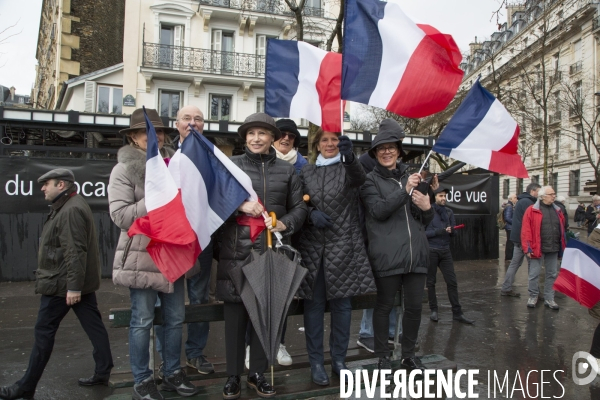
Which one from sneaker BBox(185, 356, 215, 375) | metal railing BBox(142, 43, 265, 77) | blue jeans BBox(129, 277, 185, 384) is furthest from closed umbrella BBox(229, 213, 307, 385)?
metal railing BBox(142, 43, 265, 77)

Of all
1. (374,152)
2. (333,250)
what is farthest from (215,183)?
(374,152)

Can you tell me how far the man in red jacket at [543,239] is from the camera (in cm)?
739

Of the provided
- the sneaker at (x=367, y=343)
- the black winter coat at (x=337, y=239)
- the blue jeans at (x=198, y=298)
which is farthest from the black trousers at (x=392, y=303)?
the blue jeans at (x=198, y=298)

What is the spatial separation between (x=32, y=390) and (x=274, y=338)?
215 cm

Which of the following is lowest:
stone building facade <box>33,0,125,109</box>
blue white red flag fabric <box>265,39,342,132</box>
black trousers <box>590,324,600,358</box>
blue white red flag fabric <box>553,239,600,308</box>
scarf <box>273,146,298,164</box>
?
black trousers <box>590,324,600,358</box>

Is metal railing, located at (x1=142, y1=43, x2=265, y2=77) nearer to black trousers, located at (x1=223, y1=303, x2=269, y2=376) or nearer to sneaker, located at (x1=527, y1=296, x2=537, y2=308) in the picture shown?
sneaker, located at (x1=527, y1=296, x2=537, y2=308)

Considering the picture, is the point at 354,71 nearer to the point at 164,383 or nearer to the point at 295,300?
the point at 295,300

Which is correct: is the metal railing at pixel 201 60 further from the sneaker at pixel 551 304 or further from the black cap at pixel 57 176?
the black cap at pixel 57 176

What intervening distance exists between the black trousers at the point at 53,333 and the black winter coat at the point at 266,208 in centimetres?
151

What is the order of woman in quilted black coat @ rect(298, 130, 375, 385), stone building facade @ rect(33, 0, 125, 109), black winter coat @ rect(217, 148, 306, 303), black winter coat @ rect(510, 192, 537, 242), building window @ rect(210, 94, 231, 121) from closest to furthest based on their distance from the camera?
black winter coat @ rect(217, 148, 306, 303), woman in quilted black coat @ rect(298, 130, 375, 385), black winter coat @ rect(510, 192, 537, 242), building window @ rect(210, 94, 231, 121), stone building facade @ rect(33, 0, 125, 109)

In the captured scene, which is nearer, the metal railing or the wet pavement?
the wet pavement

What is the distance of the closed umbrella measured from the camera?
11.0 feet

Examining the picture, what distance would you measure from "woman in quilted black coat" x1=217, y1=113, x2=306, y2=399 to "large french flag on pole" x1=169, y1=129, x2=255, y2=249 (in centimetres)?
12

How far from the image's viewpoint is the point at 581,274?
183 inches
